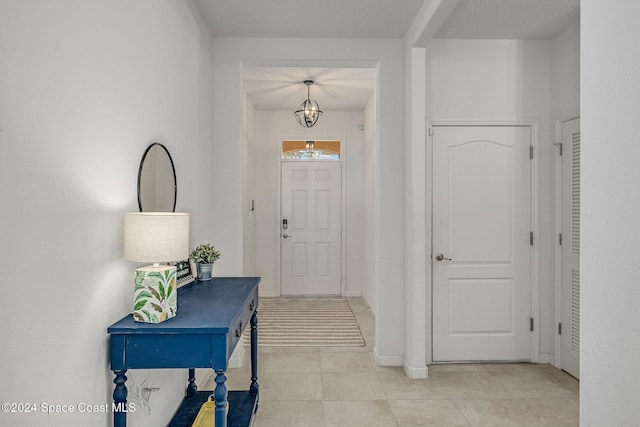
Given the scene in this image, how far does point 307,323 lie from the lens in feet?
14.5

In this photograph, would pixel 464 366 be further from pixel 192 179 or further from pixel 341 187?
pixel 341 187

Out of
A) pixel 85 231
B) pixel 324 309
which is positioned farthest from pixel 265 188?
pixel 85 231

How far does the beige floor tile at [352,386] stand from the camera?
9.01ft

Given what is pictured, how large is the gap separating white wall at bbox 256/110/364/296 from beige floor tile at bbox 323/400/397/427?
10.3 feet

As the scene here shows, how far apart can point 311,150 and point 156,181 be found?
12.9ft

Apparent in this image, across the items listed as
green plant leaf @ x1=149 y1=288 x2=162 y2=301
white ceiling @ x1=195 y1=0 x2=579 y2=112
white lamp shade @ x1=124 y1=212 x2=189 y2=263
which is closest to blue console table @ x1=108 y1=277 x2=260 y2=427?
green plant leaf @ x1=149 y1=288 x2=162 y2=301

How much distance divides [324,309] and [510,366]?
234cm

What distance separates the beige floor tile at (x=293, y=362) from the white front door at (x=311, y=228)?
7.53 feet

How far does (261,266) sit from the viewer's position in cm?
575

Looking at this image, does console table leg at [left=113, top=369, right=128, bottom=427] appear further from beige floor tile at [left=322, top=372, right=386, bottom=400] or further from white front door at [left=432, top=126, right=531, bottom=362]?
white front door at [left=432, top=126, right=531, bottom=362]

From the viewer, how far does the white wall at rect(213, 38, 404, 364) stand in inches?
127

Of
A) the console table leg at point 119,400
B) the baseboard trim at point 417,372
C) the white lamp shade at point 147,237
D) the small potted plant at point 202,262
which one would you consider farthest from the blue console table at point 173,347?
the baseboard trim at point 417,372

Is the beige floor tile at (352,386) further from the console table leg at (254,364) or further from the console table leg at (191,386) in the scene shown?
the console table leg at (191,386)
